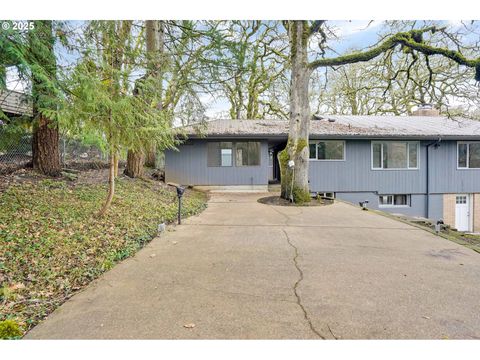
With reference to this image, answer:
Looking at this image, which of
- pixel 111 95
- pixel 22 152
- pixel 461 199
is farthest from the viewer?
pixel 461 199

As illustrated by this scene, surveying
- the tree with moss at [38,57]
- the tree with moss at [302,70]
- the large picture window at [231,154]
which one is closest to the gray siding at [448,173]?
the tree with moss at [302,70]

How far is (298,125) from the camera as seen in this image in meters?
8.38

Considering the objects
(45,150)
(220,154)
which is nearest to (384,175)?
(220,154)

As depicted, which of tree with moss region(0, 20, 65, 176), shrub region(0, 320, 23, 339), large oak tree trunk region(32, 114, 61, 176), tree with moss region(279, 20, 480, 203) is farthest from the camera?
tree with moss region(279, 20, 480, 203)

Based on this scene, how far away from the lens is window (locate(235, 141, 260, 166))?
38.3ft

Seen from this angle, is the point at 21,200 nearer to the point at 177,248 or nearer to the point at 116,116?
the point at 116,116

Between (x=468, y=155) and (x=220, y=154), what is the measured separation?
11376 mm

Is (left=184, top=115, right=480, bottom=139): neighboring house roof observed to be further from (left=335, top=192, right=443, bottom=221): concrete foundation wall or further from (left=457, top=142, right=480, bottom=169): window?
(left=335, top=192, right=443, bottom=221): concrete foundation wall

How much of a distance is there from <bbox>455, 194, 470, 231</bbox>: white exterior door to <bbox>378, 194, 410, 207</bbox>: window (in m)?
2.34

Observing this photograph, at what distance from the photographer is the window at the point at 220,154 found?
38.1 feet

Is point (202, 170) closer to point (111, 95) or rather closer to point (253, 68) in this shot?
point (253, 68)

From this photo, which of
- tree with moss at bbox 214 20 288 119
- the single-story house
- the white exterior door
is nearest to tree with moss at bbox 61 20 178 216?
tree with moss at bbox 214 20 288 119

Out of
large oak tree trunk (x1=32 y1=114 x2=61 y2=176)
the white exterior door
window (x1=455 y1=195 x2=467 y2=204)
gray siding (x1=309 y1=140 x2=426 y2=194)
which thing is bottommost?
the white exterior door

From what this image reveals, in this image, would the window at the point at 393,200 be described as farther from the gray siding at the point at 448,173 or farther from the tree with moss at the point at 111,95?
the tree with moss at the point at 111,95
